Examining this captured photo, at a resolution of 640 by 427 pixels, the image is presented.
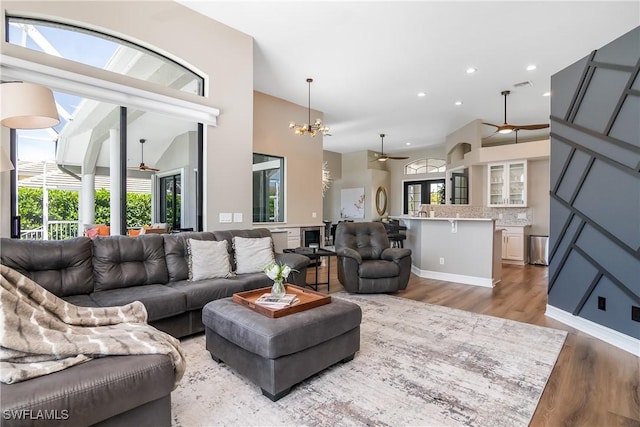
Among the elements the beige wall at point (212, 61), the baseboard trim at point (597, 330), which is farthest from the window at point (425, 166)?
the beige wall at point (212, 61)

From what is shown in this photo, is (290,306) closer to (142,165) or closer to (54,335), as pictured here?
(54,335)

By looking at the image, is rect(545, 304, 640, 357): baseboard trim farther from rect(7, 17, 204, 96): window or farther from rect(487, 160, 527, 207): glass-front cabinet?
rect(7, 17, 204, 96): window

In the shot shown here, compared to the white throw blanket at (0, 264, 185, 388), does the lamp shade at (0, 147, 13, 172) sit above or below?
above

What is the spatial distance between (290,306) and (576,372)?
2219 mm

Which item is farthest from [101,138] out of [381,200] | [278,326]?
[381,200]

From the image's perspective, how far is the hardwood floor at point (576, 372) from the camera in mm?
1877

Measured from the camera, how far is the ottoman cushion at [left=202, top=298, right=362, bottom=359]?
6.42 ft

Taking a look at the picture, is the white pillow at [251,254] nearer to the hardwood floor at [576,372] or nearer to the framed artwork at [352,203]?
the hardwood floor at [576,372]

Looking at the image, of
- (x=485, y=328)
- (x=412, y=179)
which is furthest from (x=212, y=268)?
(x=412, y=179)

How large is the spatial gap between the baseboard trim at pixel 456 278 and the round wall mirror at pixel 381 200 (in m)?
5.13

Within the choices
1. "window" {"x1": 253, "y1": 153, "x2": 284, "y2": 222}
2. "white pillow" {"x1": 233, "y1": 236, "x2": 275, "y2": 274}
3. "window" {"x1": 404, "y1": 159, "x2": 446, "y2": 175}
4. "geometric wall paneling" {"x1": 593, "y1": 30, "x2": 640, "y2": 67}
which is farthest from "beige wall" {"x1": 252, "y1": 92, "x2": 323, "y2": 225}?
"window" {"x1": 404, "y1": 159, "x2": 446, "y2": 175}

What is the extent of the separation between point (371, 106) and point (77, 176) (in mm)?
5286

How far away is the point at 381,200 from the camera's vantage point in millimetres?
11102

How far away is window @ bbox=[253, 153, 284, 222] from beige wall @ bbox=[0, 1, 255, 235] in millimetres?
1797
